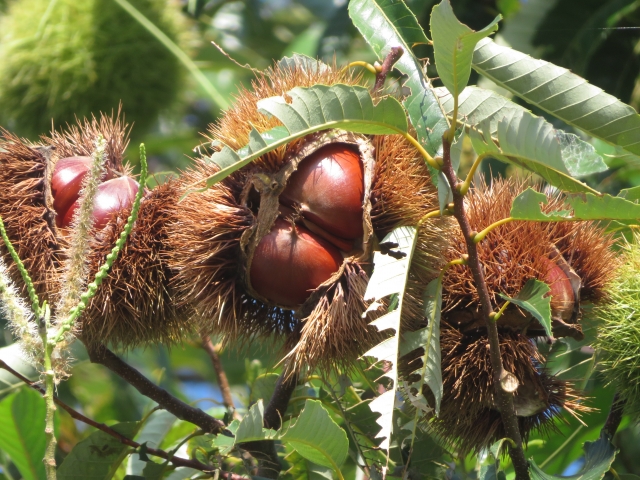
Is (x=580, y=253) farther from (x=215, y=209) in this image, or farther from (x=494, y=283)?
(x=215, y=209)

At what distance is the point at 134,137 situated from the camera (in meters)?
4.20

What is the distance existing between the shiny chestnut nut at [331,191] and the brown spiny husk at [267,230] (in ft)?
0.08

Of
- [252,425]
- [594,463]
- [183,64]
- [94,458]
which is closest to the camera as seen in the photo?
[252,425]

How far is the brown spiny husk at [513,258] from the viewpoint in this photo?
164cm

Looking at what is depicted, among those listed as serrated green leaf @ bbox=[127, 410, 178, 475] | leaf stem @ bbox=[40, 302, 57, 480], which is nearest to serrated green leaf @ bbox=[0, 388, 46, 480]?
leaf stem @ bbox=[40, 302, 57, 480]

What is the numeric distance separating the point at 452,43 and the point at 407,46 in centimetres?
37

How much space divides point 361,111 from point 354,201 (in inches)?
9.5

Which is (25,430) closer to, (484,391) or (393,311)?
(393,311)

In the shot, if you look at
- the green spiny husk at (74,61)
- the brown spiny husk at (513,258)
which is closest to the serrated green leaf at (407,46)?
the brown spiny husk at (513,258)

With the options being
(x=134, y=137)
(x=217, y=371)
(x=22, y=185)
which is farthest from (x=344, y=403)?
(x=134, y=137)

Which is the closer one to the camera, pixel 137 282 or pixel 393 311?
pixel 393 311

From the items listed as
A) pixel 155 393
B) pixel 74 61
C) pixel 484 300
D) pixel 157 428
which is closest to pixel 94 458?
pixel 155 393

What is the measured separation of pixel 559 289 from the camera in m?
1.66

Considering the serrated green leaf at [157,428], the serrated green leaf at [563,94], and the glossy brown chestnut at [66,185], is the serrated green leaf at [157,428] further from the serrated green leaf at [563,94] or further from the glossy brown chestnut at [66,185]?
Result: the serrated green leaf at [563,94]
